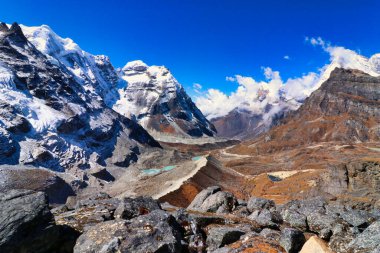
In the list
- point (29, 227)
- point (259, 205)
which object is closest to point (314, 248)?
point (29, 227)

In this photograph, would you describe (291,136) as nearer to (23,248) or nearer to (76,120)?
(76,120)

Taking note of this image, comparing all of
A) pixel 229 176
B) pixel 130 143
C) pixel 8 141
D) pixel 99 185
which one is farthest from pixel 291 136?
pixel 8 141

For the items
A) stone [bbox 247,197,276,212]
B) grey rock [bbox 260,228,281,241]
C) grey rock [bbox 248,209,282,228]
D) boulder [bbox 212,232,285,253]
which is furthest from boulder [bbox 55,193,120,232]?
stone [bbox 247,197,276,212]

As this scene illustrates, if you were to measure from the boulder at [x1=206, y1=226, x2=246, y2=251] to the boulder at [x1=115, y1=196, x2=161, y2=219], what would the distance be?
4.09 metres

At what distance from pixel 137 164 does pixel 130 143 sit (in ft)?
63.5

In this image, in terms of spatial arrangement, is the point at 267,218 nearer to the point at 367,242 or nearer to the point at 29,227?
the point at 367,242

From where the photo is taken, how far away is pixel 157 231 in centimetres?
1340

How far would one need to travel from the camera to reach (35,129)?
91.2m

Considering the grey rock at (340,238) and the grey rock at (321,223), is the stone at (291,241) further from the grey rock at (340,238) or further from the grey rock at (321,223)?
the grey rock at (321,223)

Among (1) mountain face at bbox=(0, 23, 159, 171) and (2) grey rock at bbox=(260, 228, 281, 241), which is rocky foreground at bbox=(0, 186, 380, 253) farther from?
(1) mountain face at bbox=(0, 23, 159, 171)

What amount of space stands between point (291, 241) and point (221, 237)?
291cm

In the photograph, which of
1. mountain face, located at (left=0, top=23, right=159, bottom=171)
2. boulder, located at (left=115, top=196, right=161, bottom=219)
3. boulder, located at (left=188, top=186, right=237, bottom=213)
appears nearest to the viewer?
A: boulder, located at (left=115, top=196, right=161, bottom=219)

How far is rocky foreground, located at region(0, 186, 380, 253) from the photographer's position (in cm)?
1178

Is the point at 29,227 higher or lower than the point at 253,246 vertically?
higher
